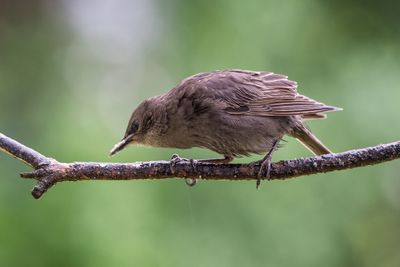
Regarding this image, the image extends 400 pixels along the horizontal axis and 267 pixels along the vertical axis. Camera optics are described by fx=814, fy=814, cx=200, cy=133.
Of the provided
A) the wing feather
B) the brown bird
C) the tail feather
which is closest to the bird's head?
the brown bird

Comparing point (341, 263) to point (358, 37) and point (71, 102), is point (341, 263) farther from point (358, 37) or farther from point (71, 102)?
point (71, 102)

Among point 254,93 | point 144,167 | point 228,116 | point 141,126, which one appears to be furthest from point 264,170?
point 141,126

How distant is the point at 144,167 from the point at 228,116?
4.00ft

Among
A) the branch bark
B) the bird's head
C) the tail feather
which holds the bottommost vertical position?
the branch bark

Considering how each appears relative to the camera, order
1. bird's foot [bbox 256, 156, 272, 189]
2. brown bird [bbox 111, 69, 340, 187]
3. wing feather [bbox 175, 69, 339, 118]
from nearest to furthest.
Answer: bird's foot [bbox 256, 156, 272, 189]
brown bird [bbox 111, 69, 340, 187]
wing feather [bbox 175, 69, 339, 118]

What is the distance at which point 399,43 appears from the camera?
615 centimetres

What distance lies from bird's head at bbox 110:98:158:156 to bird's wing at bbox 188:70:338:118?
332mm

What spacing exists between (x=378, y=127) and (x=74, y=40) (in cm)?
390

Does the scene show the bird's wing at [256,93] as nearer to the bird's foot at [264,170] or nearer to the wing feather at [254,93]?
the wing feather at [254,93]

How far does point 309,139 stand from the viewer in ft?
17.4

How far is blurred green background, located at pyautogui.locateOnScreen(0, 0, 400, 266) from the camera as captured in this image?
5.70m

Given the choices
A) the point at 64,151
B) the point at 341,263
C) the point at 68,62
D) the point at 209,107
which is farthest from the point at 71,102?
the point at 341,263

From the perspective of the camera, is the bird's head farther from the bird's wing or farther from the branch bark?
the branch bark

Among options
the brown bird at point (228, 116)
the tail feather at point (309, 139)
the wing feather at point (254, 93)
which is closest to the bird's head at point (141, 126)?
the brown bird at point (228, 116)
